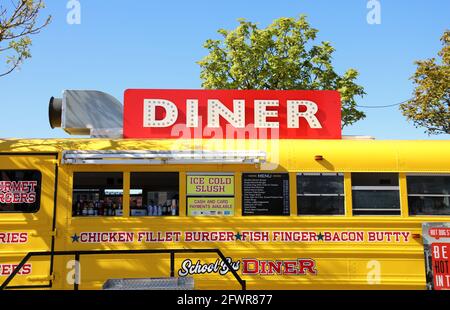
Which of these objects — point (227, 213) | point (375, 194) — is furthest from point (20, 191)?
point (375, 194)

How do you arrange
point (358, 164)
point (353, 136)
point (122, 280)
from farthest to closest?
point (353, 136) → point (358, 164) → point (122, 280)

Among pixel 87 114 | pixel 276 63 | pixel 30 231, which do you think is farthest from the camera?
pixel 276 63

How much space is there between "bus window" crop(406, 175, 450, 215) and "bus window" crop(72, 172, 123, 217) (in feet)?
13.2

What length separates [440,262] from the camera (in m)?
6.07

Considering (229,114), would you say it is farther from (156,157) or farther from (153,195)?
(153,195)

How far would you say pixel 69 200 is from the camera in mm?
6062

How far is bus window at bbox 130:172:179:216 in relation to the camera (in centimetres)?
612

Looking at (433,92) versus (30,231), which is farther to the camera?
(433,92)

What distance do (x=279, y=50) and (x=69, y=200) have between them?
690 inches


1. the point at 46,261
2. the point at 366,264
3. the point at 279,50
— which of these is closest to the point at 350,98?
the point at 279,50

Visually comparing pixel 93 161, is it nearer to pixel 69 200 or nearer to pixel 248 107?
pixel 69 200

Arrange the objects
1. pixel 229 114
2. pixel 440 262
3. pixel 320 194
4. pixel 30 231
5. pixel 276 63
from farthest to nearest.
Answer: pixel 276 63
pixel 229 114
pixel 320 194
pixel 440 262
pixel 30 231

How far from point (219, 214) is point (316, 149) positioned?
5.50 feet

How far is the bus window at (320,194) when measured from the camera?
6.14m
